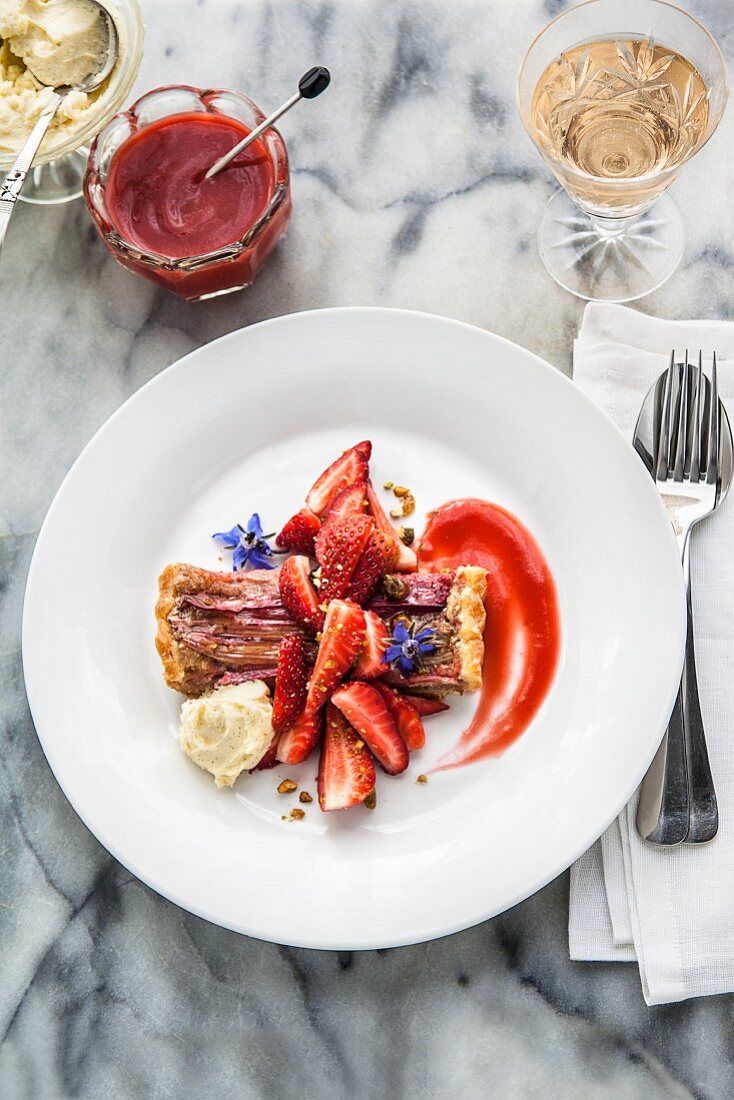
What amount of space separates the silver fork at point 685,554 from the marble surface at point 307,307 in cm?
27

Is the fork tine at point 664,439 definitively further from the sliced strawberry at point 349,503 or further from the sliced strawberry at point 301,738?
the sliced strawberry at point 301,738

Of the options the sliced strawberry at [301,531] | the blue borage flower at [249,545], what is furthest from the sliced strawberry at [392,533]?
the blue borage flower at [249,545]

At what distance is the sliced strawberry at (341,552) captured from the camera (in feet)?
7.26

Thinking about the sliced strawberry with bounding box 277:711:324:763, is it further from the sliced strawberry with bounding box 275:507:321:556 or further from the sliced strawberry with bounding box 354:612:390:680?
the sliced strawberry with bounding box 275:507:321:556

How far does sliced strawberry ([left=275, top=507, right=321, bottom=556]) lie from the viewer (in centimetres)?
230

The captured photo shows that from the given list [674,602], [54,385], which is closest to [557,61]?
[674,602]

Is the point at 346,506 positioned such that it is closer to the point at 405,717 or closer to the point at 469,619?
the point at 469,619

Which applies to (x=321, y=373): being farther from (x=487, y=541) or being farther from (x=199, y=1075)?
(x=199, y=1075)

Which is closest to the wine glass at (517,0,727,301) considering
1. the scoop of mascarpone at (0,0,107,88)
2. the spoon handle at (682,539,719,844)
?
the spoon handle at (682,539,719,844)

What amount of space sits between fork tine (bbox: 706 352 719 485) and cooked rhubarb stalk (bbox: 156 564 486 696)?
595mm

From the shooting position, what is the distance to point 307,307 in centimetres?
256

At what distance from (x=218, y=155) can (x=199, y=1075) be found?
7.05ft

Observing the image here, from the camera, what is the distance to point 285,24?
8.69 ft

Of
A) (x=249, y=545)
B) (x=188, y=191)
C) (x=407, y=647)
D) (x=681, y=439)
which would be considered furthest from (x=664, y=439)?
(x=188, y=191)
